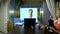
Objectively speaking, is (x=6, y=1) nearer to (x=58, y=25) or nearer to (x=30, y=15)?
(x=30, y=15)

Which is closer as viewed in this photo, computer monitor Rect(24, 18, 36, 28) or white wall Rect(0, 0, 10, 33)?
computer monitor Rect(24, 18, 36, 28)

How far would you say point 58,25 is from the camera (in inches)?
110

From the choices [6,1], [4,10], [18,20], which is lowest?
[18,20]

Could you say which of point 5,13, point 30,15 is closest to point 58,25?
point 30,15

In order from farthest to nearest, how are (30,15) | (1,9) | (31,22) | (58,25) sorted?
1. (1,9)
2. (30,15)
3. (31,22)
4. (58,25)

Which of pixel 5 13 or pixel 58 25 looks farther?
pixel 5 13

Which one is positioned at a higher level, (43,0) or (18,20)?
(43,0)

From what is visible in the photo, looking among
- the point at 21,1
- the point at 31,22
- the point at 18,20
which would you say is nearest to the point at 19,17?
the point at 18,20

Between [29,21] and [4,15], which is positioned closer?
[29,21]

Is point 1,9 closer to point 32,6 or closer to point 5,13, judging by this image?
point 5,13

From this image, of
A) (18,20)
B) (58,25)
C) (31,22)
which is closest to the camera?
(58,25)

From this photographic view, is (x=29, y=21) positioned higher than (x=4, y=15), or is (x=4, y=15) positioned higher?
(x=4, y=15)

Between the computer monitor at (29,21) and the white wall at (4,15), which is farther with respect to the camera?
the white wall at (4,15)

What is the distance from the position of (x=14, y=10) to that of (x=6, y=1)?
141cm
